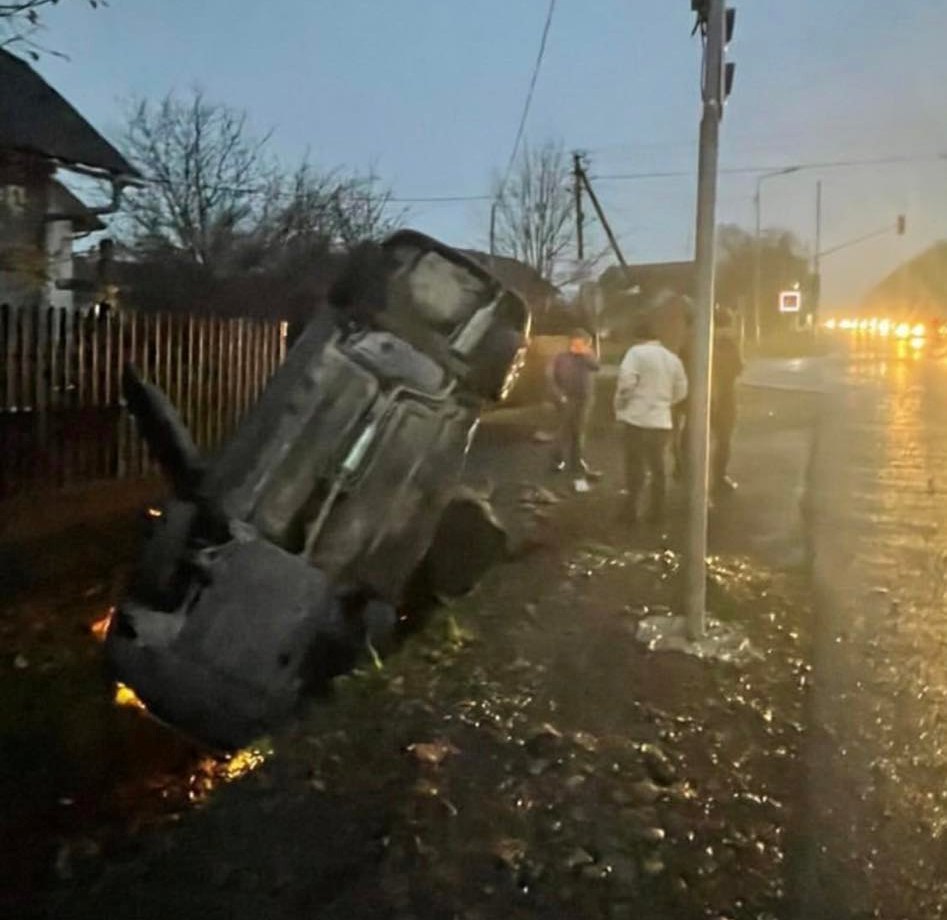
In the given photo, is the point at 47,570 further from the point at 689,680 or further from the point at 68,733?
the point at 689,680

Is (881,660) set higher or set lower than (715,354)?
lower

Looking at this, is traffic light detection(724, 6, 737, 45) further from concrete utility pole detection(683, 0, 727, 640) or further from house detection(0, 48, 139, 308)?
house detection(0, 48, 139, 308)

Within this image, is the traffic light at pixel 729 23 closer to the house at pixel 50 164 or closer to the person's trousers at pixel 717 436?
the person's trousers at pixel 717 436

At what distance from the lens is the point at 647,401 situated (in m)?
9.62

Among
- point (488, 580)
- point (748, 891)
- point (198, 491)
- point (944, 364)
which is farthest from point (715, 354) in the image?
point (944, 364)

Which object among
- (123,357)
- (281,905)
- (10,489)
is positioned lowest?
(281,905)

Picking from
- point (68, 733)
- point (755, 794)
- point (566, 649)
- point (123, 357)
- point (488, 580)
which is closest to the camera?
point (755, 794)

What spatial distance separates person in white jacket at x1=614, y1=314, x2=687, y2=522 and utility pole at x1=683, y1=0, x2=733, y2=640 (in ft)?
10.2

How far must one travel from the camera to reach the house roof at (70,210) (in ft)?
63.1

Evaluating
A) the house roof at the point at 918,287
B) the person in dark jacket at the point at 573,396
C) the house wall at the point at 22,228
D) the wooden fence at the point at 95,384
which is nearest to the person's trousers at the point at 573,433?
the person in dark jacket at the point at 573,396

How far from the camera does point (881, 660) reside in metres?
6.53

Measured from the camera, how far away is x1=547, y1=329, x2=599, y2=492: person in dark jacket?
42.8ft

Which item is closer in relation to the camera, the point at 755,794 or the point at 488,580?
the point at 755,794

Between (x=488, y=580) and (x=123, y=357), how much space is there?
5026 mm
